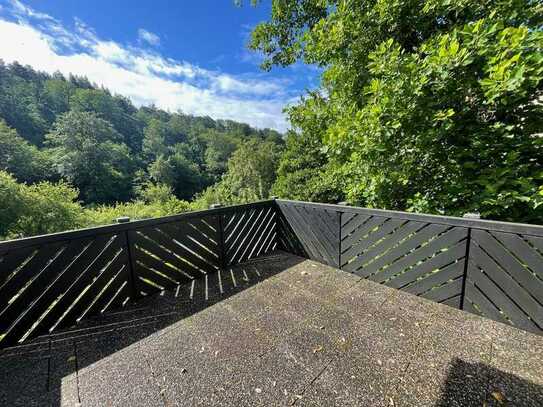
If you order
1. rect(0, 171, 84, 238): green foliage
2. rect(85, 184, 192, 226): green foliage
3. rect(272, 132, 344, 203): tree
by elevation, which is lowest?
rect(85, 184, 192, 226): green foliage

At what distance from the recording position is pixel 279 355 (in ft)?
5.64

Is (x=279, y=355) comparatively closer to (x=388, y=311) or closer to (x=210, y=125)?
(x=388, y=311)

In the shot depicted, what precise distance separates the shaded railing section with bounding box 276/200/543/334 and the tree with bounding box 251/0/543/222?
42 centimetres

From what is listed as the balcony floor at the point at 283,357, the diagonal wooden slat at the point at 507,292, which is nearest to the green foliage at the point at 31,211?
the balcony floor at the point at 283,357

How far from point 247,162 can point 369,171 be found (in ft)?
49.8

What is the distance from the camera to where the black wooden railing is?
185cm

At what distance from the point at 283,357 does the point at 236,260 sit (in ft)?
6.14

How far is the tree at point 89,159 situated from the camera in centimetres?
2694

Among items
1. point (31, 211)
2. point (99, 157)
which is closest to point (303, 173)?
point (31, 211)

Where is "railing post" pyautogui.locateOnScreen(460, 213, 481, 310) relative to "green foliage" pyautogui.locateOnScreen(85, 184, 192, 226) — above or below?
above

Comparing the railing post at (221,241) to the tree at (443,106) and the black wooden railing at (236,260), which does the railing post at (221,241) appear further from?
the tree at (443,106)

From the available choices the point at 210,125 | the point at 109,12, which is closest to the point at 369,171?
the point at 109,12

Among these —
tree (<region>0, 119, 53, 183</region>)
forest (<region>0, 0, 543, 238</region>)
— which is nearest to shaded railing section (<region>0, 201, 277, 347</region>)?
forest (<region>0, 0, 543, 238</region>)

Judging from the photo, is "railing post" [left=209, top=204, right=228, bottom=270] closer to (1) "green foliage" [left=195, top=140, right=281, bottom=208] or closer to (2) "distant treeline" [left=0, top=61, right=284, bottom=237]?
(2) "distant treeline" [left=0, top=61, right=284, bottom=237]
